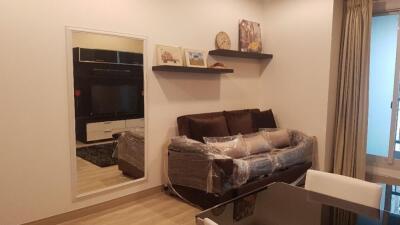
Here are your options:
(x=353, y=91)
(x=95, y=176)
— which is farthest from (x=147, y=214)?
(x=353, y=91)

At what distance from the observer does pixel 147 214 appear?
2.89 m

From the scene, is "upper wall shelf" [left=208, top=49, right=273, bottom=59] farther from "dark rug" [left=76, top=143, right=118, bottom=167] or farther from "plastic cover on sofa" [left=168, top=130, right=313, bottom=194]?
"dark rug" [left=76, top=143, right=118, bottom=167]

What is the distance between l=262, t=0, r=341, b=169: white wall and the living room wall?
14 mm

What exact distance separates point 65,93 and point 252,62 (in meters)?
2.73

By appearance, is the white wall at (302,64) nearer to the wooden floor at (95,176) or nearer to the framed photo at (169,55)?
the framed photo at (169,55)

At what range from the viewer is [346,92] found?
150 inches

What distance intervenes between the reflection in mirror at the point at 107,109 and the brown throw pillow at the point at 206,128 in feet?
1.89

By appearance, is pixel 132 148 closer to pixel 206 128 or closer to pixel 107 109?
pixel 107 109

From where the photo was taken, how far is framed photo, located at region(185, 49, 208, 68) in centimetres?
351

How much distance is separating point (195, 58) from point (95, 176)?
177cm

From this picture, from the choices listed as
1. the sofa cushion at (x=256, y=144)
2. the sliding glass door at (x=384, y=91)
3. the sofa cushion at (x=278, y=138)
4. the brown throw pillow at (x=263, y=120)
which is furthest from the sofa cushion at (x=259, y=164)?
the sliding glass door at (x=384, y=91)

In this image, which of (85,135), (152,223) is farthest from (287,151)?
(85,135)

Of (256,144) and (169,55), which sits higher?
(169,55)

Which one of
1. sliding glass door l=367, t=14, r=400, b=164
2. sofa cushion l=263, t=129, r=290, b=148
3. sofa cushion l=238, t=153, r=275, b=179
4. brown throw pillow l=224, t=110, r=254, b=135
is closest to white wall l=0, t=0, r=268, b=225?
brown throw pillow l=224, t=110, r=254, b=135
